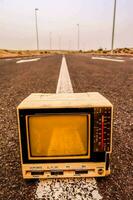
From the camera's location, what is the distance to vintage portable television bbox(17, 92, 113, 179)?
1.53m

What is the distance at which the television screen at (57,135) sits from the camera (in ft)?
5.17

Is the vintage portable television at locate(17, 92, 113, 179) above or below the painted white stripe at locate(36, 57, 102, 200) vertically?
above

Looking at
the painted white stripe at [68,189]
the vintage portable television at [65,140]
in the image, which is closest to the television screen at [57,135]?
the vintage portable television at [65,140]

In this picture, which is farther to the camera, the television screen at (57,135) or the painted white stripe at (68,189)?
the television screen at (57,135)

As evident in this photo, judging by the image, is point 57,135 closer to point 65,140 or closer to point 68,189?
point 65,140

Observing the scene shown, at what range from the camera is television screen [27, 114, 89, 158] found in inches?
62.0

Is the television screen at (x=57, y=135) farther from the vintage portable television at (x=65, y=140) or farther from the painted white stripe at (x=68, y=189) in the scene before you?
the painted white stripe at (x=68, y=189)

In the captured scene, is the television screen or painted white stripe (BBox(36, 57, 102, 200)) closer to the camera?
painted white stripe (BBox(36, 57, 102, 200))

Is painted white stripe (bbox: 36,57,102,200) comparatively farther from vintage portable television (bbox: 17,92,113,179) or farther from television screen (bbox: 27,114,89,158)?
television screen (bbox: 27,114,89,158)

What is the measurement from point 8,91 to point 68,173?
130 inches

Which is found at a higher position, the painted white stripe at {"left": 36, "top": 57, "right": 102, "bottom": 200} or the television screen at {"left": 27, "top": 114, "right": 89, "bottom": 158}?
the television screen at {"left": 27, "top": 114, "right": 89, "bottom": 158}

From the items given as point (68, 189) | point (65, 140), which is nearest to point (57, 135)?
point (65, 140)

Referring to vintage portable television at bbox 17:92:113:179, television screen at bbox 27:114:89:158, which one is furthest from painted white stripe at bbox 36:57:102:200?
television screen at bbox 27:114:89:158

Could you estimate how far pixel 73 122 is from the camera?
5.24 feet
